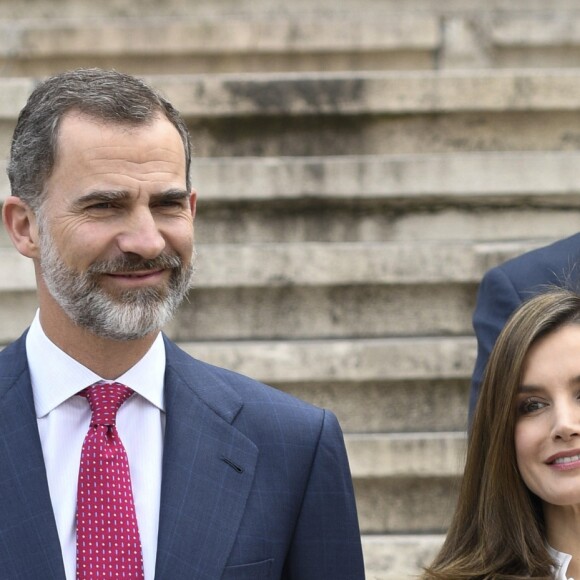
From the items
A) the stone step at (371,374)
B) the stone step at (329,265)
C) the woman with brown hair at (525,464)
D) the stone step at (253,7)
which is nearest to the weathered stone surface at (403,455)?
the stone step at (371,374)

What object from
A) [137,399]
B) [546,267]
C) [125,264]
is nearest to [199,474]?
[137,399]

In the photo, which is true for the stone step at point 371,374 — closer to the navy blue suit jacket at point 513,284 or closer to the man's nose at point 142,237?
the navy blue suit jacket at point 513,284

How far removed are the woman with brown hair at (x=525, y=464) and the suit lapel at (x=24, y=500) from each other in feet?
2.56

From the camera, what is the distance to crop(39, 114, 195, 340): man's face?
2.35 meters

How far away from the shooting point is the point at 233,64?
526 cm

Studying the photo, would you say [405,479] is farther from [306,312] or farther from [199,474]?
[199,474]

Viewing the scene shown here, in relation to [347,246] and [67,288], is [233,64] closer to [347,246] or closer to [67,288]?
[347,246]

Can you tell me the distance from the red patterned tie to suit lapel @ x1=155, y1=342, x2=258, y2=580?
0.06 m

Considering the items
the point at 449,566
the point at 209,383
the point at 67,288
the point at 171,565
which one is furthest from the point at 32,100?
the point at 449,566

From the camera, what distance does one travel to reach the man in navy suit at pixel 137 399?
2354 mm

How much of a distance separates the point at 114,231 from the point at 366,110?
2.63m

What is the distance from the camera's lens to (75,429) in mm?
2434

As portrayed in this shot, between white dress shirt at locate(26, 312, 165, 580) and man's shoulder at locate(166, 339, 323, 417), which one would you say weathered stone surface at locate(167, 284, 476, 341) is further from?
white dress shirt at locate(26, 312, 165, 580)

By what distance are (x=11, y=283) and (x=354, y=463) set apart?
135 centimetres
